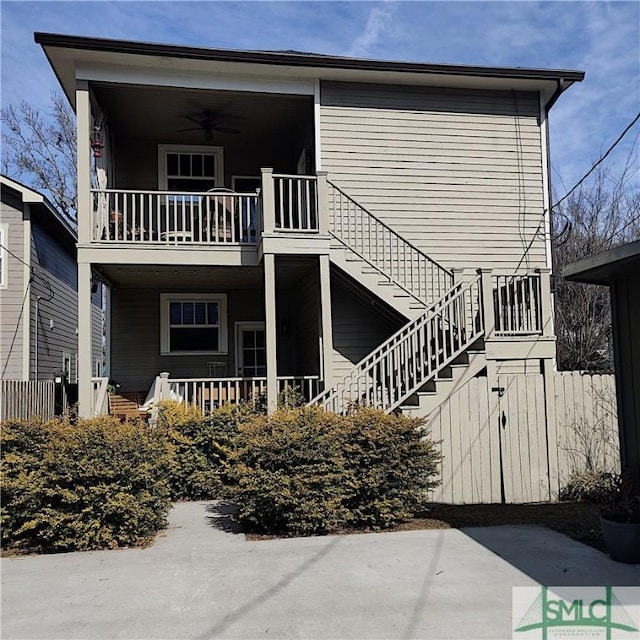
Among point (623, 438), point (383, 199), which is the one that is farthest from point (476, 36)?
point (623, 438)

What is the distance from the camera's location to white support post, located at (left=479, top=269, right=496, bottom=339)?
887 centimetres

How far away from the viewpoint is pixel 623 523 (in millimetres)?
5422

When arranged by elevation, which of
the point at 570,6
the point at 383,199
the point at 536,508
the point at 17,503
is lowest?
the point at 536,508

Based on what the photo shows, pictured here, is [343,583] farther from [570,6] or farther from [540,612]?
[570,6]

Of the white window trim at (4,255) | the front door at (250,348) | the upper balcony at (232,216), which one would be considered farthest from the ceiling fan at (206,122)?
the white window trim at (4,255)

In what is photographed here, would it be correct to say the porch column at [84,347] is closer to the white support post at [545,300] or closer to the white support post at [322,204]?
the white support post at [322,204]

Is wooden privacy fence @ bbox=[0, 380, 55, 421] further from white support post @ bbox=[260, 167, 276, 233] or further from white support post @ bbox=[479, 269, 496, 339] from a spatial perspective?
white support post @ bbox=[479, 269, 496, 339]

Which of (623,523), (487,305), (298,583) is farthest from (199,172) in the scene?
(623,523)

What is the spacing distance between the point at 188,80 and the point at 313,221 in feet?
10.5

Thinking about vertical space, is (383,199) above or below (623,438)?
above

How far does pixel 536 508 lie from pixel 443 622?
442 centimetres

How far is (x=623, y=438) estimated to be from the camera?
242 inches

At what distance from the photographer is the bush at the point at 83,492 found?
242 inches

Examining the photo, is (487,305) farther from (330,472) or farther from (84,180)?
(84,180)
